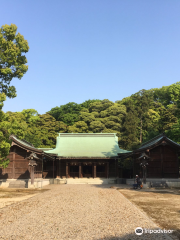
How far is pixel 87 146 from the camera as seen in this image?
3341 centimetres

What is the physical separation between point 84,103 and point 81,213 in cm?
6579

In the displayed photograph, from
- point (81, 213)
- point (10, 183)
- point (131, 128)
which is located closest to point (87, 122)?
point (131, 128)

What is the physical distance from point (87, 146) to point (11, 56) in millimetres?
18072

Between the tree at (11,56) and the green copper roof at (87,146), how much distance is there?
43.4ft

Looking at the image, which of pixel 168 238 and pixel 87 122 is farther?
pixel 87 122

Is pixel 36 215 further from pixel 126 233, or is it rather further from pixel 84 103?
pixel 84 103

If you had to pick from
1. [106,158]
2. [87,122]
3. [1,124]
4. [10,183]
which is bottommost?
[10,183]

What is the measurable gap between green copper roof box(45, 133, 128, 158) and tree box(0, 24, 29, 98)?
13.2 m

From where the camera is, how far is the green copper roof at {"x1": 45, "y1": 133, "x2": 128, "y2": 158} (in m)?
30.4

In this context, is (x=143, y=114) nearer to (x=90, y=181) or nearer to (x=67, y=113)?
(x=67, y=113)

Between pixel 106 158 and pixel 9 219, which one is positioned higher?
pixel 106 158

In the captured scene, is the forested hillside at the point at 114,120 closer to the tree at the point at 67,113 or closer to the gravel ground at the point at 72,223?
the tree at the point at 67,113

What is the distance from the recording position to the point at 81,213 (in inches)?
407

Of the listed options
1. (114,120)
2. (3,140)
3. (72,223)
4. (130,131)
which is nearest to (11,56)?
(3,140)
